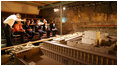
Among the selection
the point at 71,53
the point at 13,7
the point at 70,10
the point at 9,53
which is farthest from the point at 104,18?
the point at 13,7

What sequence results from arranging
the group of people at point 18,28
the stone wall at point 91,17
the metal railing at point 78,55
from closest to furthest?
the metal railing at point 78,55, the group of people at point 18,28, the stone wall at point 91,17

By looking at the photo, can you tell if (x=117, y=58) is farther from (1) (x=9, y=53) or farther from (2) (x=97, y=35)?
(1) (x=9, y=53)

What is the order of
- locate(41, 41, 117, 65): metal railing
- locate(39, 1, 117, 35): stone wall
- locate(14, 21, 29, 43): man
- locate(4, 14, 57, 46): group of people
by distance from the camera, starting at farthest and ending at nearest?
locate(39, 1, 117, 35): stone wall → locate(14, 21, 29, 43): man → locate(4, 14, 57, 46): group of people → locate(41, 41, 117, 65): metal railing

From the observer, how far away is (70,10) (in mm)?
8727

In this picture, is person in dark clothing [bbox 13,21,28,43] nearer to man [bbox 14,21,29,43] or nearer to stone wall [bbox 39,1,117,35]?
man [bbox 14,21,29,43]

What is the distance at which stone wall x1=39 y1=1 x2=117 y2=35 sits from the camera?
654cm

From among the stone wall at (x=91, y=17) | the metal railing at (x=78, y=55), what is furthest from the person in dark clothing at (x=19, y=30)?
the stone wall at (x=91, y=17)

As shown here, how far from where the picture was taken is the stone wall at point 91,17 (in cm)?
654

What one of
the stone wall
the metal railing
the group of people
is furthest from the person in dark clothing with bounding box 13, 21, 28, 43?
the stone wall

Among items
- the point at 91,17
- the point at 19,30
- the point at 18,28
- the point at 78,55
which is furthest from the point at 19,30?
the point at 91,17

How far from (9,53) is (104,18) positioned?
7.18 metres

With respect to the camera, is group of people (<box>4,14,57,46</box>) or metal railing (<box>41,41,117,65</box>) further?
group of people (<box>4,14,57,46</box>)

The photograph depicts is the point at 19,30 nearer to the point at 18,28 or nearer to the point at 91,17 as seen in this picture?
the point at 18,28

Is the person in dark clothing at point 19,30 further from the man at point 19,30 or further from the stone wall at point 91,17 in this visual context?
the stone wall at point 91,17
